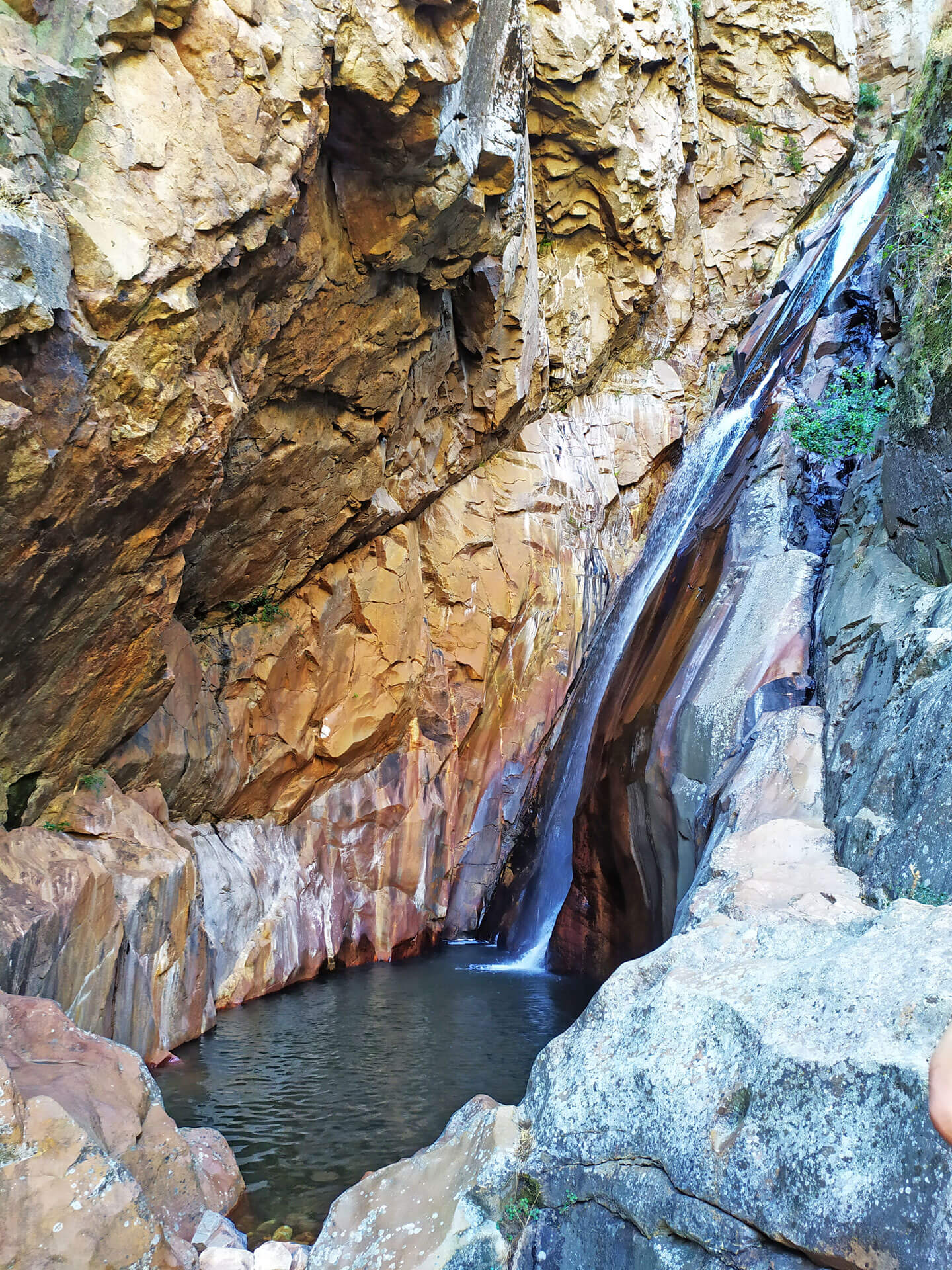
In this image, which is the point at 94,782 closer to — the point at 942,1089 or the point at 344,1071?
the point at 344,1071

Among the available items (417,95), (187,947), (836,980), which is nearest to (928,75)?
(417,95)

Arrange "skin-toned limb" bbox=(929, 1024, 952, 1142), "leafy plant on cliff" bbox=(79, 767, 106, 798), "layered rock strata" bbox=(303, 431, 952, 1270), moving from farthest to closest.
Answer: "leafy plant on cliff" bbox=(79, 767, 106, 798), "layered rock strata" bbox=(303, 431, 952, 1270), "skin-toned limb" bbox=(929, 1024, 952, 1142)

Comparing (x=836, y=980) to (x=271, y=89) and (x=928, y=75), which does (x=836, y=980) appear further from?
(x=928, y=75)

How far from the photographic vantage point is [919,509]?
29.1 feet

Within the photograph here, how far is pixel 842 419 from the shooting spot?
43.3 ft

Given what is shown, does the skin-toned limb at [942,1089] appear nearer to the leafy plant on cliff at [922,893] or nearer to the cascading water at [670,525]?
the leafy plant on cliff at [922,893]

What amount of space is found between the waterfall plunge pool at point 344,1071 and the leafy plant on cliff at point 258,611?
5.55 meters

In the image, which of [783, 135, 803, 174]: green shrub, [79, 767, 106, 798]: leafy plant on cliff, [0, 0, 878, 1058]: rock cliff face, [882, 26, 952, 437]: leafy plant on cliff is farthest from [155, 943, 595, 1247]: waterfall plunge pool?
[783, 135, 803, 174]: green shrub

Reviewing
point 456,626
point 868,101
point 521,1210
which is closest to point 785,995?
point 521,1210

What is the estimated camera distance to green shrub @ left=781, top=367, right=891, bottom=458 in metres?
12.7

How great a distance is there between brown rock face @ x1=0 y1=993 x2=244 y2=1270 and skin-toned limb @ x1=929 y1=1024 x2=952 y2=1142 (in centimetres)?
459

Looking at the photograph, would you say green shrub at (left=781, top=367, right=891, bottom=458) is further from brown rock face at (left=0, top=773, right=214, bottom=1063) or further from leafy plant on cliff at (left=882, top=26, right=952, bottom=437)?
brown rock face at (left=0, top=773, right=214, bottom=1063)

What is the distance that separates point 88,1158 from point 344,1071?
15.2 ft

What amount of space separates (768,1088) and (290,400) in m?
9.34
